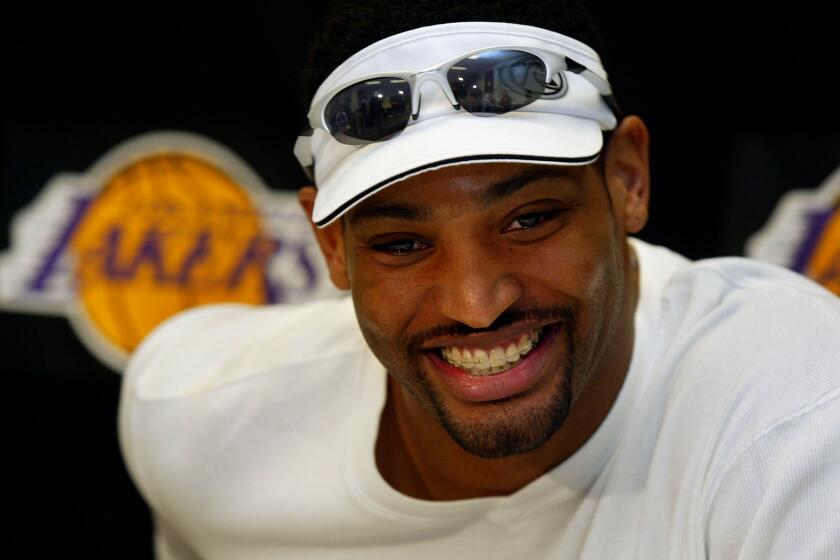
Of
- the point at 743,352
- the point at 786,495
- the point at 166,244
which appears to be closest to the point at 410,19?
the point at 743,352

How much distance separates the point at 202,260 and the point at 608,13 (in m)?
0.98

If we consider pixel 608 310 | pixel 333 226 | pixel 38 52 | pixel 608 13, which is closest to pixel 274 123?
pixel 38 52

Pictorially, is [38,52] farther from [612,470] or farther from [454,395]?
[612,470]

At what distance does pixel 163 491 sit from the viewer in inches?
65.7

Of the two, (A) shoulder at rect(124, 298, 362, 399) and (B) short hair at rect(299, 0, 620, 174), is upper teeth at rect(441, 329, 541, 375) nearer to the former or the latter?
(B) short hair at rect(299, 0, 620, 174)

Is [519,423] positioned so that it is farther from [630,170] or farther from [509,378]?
[630,170]

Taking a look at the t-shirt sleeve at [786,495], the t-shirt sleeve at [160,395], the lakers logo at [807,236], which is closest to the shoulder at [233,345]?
the t-shirt sleeve at [160,395]

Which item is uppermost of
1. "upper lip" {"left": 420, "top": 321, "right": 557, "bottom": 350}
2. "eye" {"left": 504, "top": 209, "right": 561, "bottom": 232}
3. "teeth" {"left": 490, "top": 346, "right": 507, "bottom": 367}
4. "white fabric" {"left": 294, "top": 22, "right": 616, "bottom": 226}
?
"white fabric" {"left": 294, "top": 22, "right": 616, "bottom": 226}

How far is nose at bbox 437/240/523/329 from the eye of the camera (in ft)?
3.75

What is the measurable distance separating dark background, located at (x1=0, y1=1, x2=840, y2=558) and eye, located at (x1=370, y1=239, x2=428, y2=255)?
0.88 m

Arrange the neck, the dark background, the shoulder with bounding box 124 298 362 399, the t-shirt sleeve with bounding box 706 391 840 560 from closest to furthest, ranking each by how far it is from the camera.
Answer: the t-shirt sleeve with bounding box 706 391 840 560 < the neck < the shoulder with bounding box 124 298 362 399 < the dark background

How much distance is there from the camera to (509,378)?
1229 mm

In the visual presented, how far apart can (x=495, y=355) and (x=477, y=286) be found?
11 cm

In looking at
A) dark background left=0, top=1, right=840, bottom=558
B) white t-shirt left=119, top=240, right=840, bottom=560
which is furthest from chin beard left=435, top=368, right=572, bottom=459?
dark background left=0, top=1, right=840, bottom=558
